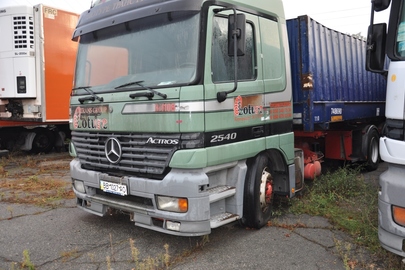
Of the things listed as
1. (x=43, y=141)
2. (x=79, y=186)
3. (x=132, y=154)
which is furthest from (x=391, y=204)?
(x=43, y=141)

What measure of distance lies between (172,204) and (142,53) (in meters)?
1.67

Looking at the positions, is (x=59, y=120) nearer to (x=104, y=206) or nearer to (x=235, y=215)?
(x=104, y=206)

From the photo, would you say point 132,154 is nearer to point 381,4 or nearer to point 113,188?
point 113,188

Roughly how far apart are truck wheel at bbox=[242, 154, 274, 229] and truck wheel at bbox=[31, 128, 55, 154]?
8.87 m

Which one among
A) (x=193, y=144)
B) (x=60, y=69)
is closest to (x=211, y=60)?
(x=193, y=144)

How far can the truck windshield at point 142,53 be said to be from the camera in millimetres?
3738

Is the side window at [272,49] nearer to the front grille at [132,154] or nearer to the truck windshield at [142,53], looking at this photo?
the truck windshield at [142,53]

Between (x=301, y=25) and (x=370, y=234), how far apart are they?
3.09m

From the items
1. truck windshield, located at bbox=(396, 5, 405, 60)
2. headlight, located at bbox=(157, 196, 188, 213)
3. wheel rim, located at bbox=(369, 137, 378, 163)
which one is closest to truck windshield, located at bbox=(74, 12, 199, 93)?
headlight, located at bbox=(157, 196, 188, 213)

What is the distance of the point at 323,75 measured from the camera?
5789 millimetres

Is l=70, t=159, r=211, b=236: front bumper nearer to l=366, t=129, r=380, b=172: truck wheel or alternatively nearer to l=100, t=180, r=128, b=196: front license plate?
l=100, t=180, r=128, b=196: front license plate

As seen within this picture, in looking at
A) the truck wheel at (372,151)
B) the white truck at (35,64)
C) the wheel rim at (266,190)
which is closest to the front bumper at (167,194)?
the wheel rim at (266,190)

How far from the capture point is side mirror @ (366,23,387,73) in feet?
11.1

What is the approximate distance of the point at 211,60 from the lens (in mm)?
3770
